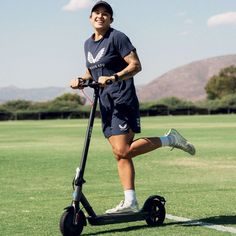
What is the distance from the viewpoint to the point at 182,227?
307 inches

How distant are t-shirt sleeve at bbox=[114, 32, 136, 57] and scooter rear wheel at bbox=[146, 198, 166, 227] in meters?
1.55

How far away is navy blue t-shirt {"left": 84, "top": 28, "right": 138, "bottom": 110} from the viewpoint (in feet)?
25.9

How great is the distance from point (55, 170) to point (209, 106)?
83.3 meters

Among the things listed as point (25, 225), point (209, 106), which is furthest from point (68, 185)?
point (209, 106)

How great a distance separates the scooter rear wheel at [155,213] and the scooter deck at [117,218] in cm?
8

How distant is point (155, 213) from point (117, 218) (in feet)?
1.68

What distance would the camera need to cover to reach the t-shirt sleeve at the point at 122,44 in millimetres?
7848

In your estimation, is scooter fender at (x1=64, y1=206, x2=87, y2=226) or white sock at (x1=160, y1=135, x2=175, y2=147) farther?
white sock at (x1=160, y1=135, x2=175, y2=147)

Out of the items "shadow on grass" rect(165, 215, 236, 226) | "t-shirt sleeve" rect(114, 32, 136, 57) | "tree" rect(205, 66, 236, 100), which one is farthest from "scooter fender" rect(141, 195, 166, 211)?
"tree" rect(205, 66, 236, 100)

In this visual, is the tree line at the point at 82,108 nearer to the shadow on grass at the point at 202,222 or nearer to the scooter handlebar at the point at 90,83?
the shadow on grass at the point at 202,222

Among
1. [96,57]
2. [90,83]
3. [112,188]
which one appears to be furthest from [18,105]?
[90,83]

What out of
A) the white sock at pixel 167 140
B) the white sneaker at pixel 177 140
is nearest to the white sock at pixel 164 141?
the white sock at pixel 167 140

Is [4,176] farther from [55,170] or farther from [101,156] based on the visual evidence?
[101,156]

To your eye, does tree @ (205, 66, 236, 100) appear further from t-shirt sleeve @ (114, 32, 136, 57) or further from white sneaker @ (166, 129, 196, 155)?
t-shirt sleeve @ (114, 32, 136, 57)
